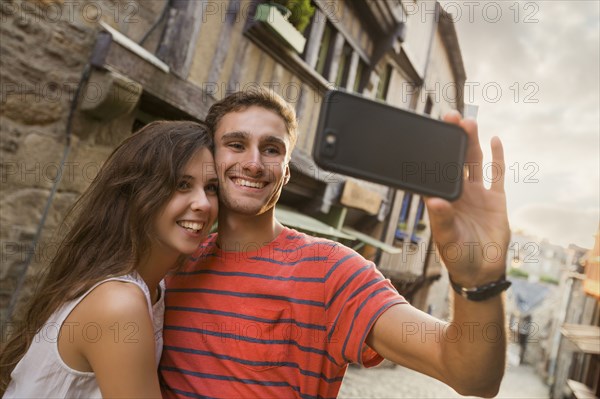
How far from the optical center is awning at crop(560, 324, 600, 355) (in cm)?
675

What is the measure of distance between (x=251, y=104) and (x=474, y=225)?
4.67ft

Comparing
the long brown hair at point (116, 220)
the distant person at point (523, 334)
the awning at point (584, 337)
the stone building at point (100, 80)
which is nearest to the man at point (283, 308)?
the long brown hair at point (116, 220)

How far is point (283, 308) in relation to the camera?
5.91 feet

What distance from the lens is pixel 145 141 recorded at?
202cm

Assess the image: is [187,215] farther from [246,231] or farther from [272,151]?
[272,151]

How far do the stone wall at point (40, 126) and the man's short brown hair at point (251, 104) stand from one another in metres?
1.67

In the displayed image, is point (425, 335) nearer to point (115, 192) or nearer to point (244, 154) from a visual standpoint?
point (244, 154)

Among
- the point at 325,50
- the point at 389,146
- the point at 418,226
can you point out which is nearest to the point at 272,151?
the point at 389,146

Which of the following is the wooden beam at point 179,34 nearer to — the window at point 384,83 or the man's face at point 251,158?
the man's face at point 251,158

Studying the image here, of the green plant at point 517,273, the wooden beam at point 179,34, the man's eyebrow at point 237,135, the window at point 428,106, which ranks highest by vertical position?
the window at point 428,106

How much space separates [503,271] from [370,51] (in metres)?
8.21

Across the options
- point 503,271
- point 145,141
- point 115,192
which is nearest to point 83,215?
point 115,192

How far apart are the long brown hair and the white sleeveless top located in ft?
0.24

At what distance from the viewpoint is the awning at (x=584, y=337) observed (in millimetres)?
6748
